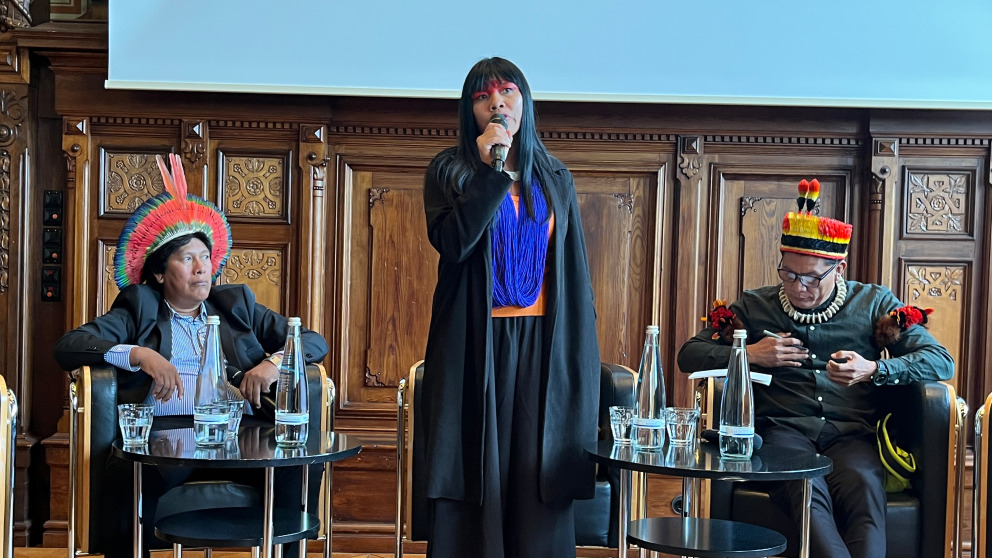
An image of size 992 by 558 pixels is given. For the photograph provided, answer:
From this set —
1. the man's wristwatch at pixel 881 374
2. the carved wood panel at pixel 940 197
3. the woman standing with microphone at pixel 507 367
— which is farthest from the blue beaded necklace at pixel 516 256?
the carved wood panel at pixel 940 197

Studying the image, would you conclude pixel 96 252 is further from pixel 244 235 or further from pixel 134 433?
pixel 134 433

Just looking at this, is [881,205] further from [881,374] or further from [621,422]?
[621,422]

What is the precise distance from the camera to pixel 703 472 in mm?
2016

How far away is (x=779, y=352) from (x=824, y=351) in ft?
0.57

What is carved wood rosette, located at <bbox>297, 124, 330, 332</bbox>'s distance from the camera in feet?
12.5

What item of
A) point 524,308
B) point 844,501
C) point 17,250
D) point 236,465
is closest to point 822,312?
point 844,501

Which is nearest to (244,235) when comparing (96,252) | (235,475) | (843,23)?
(96,252)

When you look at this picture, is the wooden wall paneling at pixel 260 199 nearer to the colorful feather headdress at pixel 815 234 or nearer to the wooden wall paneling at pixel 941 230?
the colorful feather headdress at pixel 815 234

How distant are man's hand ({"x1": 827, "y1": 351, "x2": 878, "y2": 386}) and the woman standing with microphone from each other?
797 millimetres

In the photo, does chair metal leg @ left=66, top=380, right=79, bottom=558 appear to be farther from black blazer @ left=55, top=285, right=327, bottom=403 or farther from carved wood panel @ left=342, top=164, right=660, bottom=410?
carved wood panel @ left=342, top=164, right=660, bottom=410

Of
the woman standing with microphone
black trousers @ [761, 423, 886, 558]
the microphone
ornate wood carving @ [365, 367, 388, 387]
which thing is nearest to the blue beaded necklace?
the woman standing with microphone

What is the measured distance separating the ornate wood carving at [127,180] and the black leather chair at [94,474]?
128 cm

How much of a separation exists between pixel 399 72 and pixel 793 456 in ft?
6.83

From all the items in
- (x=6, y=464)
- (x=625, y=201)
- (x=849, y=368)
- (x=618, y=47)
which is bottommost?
(x=6, y=464)
